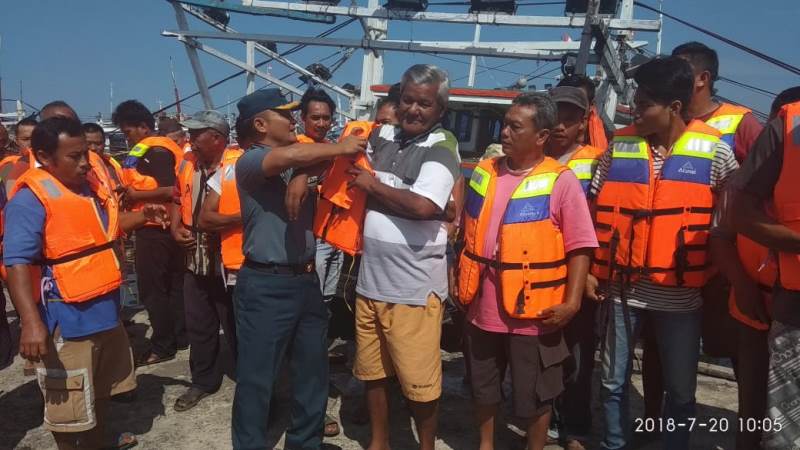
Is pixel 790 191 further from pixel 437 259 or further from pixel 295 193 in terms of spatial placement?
pixel 295 193

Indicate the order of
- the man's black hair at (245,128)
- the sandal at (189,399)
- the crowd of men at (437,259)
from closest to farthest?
the crowd of men at (437,259), the man's black hair at (245,128), the sandal at (189,399)

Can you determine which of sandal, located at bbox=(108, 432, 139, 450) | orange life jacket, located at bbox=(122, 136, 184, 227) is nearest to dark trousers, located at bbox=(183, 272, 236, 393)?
sandal, located at bbox=(108, 432, 139, 450)

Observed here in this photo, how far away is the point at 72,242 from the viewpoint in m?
2.61

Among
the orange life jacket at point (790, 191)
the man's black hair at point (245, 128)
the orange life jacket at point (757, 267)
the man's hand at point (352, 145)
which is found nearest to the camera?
the orange life jacket at point (790, 191)

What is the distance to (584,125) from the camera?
3.31 meters

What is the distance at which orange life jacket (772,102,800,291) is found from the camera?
190 centimetres

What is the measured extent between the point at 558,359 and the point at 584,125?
1499 millimetres

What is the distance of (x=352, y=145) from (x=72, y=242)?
59.1 inches

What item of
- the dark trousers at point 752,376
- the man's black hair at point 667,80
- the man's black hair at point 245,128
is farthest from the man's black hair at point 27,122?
the dark trousers at point 752,376

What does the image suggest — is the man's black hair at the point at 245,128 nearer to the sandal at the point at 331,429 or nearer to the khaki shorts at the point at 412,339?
the khaki shorts at the point at 412,339

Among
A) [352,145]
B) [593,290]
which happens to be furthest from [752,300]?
[352,145]

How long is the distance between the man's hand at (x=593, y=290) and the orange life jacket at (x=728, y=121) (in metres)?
0.98

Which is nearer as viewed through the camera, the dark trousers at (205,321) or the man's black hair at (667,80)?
the man's black hair at (667,80)

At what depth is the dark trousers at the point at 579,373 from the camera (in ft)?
10.3
